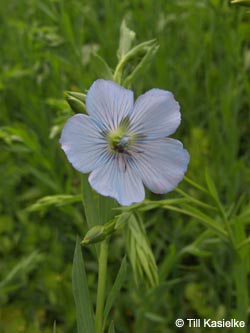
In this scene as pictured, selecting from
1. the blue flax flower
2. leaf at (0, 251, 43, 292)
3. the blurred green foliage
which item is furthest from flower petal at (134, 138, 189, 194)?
leaf at (0, 251, 43, 292)

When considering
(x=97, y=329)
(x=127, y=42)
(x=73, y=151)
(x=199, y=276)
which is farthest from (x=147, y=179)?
(x=199, y=276)

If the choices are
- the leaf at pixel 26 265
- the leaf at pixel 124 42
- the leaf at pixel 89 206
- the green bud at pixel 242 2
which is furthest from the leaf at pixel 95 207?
the leaf at pixel 26 265

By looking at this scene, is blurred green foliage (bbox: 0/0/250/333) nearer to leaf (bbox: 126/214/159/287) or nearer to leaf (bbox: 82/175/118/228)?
leaf (bbox: 126/214/159/287)

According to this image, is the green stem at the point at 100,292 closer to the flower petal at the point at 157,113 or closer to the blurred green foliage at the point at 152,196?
the flower petal at the point at 157,113

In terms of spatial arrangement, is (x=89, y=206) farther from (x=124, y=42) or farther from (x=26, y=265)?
(x=26, y=265)

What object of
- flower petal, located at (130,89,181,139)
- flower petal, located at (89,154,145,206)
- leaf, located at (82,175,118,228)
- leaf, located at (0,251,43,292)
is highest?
flower petal, located at (130,89,181,139)

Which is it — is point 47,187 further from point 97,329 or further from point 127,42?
point 97,329

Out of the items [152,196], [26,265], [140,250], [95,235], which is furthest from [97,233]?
[152,196]
